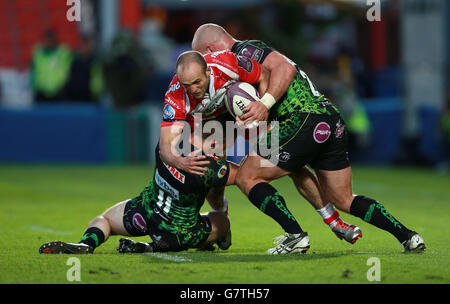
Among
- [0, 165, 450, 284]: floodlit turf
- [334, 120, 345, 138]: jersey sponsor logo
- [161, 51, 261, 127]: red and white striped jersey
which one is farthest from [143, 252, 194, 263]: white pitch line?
[334, 120, 345, 138]: jersey sponsor logo

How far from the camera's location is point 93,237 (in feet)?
22.5

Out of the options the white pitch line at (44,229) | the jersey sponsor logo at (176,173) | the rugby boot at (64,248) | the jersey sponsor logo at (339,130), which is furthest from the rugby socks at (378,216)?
the white pitch line at (44,229)

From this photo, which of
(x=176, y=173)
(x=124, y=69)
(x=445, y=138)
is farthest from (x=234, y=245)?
(x=124, y=69)

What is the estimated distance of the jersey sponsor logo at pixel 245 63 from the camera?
22.6 ft

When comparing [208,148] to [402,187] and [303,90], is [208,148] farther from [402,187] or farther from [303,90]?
[402,187]

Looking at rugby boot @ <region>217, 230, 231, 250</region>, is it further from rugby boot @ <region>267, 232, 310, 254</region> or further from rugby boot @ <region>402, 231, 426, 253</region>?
rugby boot @ <region>402, 231, 426, 253</region>

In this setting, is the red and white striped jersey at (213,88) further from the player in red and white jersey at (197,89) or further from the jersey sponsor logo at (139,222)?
the jersey sponsor logo at (139,222)

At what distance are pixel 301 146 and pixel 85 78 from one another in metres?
14.4

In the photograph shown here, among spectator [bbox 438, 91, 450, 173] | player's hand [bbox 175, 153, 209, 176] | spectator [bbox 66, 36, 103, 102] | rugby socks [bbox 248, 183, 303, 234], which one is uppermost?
player's hand [bbox 175, 153, 209, 176]

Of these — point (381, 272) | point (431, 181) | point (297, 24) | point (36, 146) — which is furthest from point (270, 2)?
point (381, 272)

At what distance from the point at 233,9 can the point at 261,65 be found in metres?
20.1

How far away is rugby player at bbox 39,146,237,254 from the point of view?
6.70 m

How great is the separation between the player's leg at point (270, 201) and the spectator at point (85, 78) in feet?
45.1
